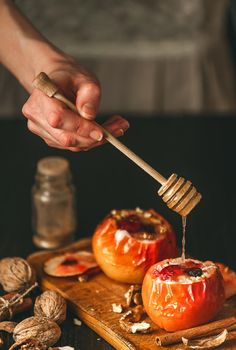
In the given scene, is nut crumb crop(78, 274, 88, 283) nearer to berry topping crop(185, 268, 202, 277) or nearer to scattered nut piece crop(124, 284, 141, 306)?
scattered nut piece crop(124, 284, 141, 306)

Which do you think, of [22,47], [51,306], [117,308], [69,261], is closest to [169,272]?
[117,308]

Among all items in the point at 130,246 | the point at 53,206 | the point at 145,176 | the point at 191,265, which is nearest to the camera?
the point at 191,265

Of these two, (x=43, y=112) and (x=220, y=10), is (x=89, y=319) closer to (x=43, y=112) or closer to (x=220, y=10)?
(x=43, y=112)

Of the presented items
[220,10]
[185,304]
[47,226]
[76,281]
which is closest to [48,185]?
[47,226]

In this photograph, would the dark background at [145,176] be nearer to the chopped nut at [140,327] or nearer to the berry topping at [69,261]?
the berry topping at [69,261]

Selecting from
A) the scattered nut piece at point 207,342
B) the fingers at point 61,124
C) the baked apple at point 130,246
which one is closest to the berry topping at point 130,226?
the baked apple at point 130,246

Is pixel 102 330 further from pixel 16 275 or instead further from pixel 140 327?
pixel 16 275

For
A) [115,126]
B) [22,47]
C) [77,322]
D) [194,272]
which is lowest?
[77,322]
